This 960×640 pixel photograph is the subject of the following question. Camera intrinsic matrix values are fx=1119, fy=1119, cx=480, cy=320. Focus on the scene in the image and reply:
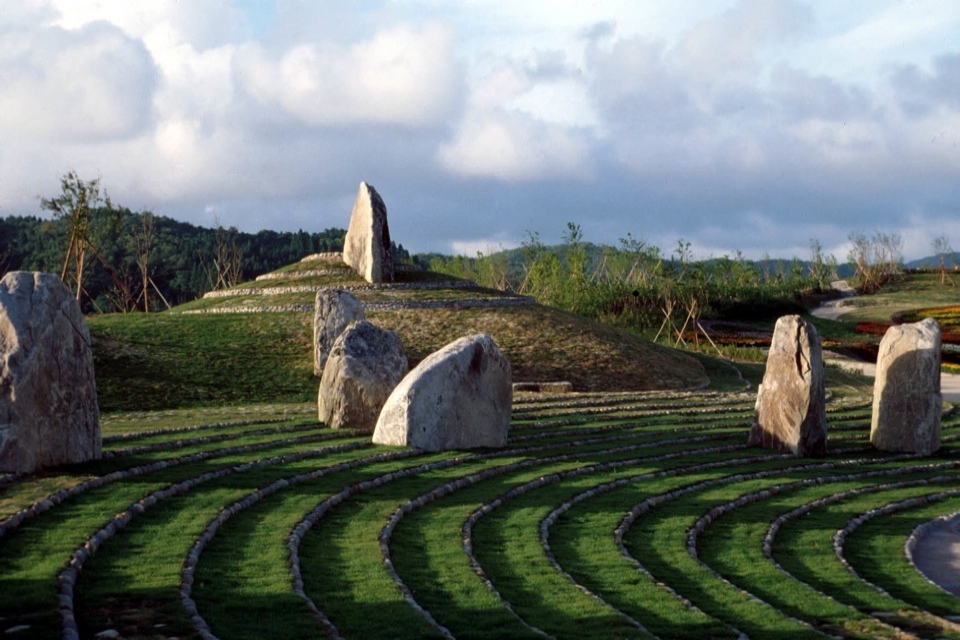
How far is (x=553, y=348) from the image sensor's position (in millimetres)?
42594

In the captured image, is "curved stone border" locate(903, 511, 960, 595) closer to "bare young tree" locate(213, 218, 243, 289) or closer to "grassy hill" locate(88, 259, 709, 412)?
"grassy hill" locate(88, 259, 709, 412)

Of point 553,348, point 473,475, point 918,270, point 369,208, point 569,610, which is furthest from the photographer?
point 918,270

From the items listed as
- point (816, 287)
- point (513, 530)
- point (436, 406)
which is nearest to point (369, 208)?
point (436, 406)

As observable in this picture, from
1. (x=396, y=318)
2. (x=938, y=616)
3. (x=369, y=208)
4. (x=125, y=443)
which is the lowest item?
(x=938, y=616)

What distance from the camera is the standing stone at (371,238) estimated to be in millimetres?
48750

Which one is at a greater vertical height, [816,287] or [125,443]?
[816,287]

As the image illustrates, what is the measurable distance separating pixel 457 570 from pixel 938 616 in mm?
5767

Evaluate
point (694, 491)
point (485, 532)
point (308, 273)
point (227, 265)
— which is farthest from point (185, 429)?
point (227, 265)

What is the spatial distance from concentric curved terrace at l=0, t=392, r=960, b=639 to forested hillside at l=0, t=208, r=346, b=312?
5629 centimetres

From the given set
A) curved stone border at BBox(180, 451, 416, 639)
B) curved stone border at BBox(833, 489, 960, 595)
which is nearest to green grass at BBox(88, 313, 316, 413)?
curved stone border at BBox(180, 451, 416, 639)

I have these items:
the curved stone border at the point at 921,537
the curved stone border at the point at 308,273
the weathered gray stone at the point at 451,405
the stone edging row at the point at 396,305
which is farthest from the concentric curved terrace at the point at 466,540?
the curved stone border at the point at 308,273

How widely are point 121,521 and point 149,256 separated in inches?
3189

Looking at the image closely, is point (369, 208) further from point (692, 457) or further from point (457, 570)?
point (457, 570)

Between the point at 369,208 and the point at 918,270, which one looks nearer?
the point at 369,208
